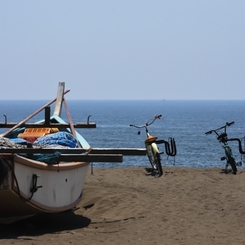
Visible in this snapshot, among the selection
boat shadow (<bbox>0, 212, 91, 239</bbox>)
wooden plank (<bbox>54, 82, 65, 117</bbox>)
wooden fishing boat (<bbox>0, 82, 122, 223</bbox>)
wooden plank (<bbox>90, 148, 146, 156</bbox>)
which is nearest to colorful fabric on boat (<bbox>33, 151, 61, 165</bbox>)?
wooden fishing boat (<bbox>0, 82, 122, 223</bbox>)

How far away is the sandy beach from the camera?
1003cm

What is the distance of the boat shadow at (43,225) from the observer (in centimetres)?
1054

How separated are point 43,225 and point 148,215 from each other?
1.90 meters

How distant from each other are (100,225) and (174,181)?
16.5 feet

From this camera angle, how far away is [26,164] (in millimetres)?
10102

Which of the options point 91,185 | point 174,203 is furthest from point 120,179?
point 174,203

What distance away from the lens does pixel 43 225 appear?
11.3m

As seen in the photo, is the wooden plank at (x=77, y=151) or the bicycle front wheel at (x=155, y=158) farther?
the bicycle front wheel at (x=155, y=158)

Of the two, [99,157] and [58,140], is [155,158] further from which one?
[99,157]

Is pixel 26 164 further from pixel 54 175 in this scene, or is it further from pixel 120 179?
pixel 120 179

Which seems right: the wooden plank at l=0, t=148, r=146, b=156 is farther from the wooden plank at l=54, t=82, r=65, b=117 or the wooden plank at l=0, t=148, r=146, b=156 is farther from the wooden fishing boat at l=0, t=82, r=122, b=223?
the wooden plank at l=54, t=82, r=65, b=117

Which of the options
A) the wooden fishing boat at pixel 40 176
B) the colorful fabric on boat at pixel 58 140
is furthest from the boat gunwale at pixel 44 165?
the colorful fabric on boat at pixel 58 140
